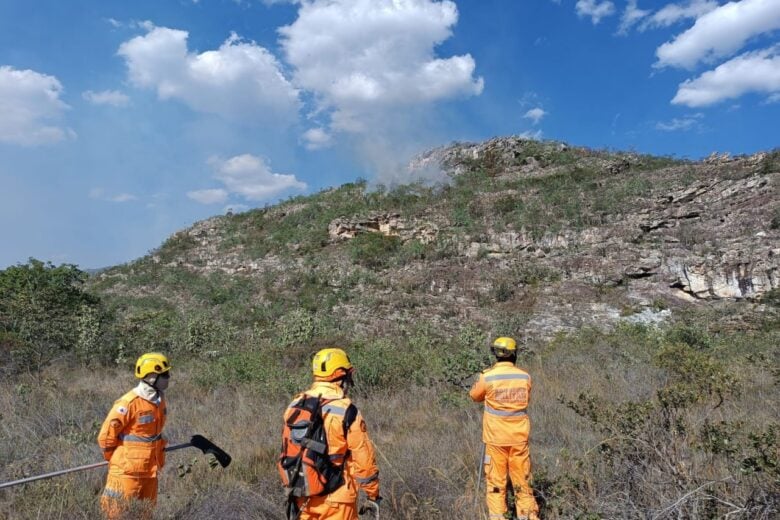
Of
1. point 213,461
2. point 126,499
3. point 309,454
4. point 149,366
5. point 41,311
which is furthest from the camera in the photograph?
point 41,311

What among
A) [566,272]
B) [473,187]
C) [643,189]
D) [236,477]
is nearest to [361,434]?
[236,477]

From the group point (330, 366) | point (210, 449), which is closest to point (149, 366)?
point (210, 449)

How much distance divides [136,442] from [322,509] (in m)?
1.38

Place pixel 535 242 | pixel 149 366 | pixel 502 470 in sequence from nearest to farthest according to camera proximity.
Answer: pixel 149 366 < pixel 502 470 < pixel 535 242

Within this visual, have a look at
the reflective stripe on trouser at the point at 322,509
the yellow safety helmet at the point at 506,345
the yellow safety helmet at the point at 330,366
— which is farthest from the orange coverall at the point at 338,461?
the yellow safety helmet at the point at 506,345

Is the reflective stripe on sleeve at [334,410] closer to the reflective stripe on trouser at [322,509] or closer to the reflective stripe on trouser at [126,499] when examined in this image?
the reflective stripe on trouser at [322,509]

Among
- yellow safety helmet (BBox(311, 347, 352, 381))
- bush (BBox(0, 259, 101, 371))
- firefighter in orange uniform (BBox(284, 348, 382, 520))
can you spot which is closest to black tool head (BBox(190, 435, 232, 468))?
firefighter in orange uniform (BBox(284, 348, 382, 520))

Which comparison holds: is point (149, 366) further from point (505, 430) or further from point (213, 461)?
point (505, 430)

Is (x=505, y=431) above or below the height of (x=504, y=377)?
below

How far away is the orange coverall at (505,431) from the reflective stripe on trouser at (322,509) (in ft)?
4.28

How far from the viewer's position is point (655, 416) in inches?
116

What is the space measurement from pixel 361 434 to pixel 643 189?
1784 centimetres

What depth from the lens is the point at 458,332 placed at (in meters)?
10.7

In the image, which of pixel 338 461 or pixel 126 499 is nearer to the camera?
pixel 338 461
